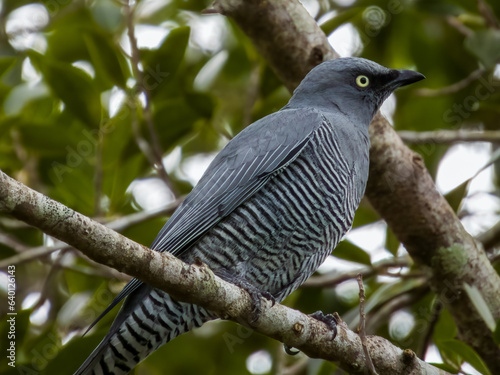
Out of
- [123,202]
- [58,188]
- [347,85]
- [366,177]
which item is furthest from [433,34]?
[58,188]

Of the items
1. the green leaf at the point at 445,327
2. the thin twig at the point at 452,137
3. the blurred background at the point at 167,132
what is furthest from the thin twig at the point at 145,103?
the green leaf at the point at 445,327

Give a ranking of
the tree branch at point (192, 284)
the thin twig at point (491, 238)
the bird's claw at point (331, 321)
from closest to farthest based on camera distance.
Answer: the tree branch at point (192, 284) < the bird's claw at point (331, 321) < the thin twig at point (491, 238)

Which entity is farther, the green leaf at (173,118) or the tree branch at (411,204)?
the green leaf at (173,118)

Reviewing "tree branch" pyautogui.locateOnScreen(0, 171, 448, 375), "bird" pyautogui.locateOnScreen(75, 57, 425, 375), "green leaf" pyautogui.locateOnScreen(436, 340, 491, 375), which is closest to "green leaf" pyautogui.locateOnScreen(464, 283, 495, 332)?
"green leaf" pyautogui.locateOnScreen(436, 340, 491, 375)

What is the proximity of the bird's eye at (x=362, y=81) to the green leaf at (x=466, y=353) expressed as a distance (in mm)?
1845

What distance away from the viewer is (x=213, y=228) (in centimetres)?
391

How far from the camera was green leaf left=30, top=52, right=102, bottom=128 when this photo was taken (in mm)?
4691

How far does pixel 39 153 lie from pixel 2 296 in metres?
1.27

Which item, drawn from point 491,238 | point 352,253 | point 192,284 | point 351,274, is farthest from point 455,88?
point 192,284

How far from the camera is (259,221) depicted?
12.7 feet

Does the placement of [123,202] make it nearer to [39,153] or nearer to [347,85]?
[39,153]

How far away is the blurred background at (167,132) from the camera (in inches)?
187

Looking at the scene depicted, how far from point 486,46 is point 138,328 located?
2.99 m

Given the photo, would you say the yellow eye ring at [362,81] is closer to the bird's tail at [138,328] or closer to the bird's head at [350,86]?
the bird's head at [350,86]
